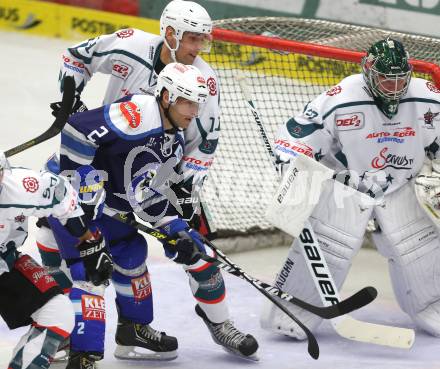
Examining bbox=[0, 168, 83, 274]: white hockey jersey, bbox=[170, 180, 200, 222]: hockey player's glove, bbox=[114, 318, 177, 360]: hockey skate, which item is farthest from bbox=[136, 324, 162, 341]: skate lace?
bbox=[0, 168, 83, 274]: white hockey jersey

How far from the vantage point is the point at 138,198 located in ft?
15.8

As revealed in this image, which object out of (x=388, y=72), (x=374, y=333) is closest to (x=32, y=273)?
(x=374, y=333)

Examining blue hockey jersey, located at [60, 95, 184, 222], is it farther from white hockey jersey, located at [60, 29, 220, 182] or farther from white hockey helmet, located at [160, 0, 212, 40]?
white hockey helmet, located at [160, 0, 212, 40]

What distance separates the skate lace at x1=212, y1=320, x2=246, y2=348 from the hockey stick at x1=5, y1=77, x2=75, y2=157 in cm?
98

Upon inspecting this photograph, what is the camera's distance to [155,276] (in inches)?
233

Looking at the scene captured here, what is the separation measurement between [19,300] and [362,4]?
15.3 feet

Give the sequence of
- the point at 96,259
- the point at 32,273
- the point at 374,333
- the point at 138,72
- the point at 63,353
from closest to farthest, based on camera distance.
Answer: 1. the point at 32,273
2. the point at 96,259
3. the point at 63,353
4. the point at 374,333
5. the point at 138,72

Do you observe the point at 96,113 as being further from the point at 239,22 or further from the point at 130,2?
the point at 130,2

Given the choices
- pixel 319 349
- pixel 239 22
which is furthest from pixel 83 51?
pixel 319 349

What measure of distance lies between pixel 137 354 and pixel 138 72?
3.72 feet

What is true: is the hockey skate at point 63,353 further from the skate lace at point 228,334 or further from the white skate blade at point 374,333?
the white skate blade at point 374,333

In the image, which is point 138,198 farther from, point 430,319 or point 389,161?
point 430,319

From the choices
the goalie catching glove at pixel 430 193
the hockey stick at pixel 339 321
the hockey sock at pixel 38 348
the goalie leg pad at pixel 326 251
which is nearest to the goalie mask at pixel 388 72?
the goalie catching glove at pixel 430 193

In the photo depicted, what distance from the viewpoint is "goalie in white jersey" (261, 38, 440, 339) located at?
17.0 ft
